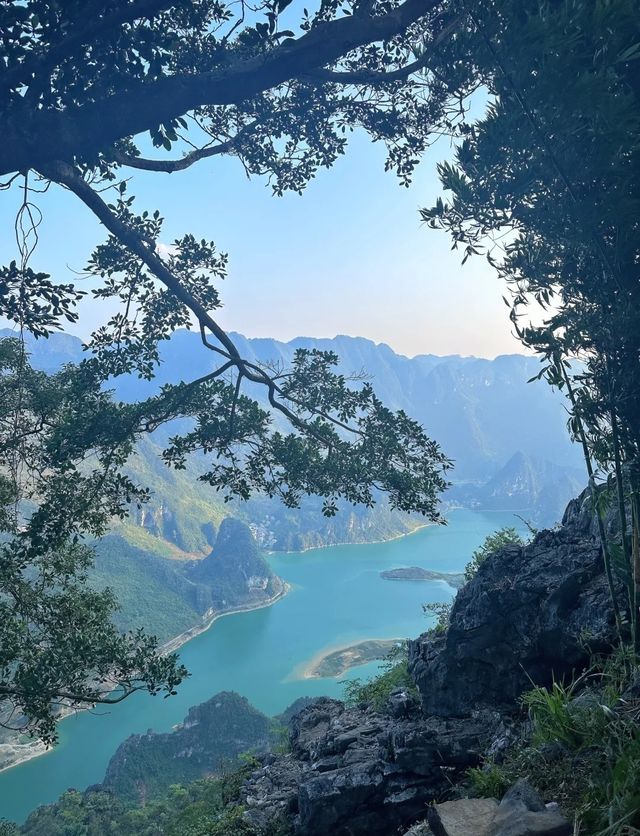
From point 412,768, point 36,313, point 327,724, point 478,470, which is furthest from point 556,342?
point 478,470

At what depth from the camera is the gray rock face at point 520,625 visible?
3.80 m

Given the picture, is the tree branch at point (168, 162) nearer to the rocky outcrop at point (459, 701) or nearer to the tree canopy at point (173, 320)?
the tree canopy at point (173, 320)

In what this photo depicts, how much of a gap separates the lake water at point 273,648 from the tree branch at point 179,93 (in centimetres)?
2545

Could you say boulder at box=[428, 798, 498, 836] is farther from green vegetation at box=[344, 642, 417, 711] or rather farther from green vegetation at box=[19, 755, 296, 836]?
green vegetation at box=[19, 755, 296, 836]

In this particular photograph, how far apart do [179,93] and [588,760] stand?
373 cm

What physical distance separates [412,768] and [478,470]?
15670 centimetres

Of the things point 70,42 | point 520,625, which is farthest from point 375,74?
point 520,625

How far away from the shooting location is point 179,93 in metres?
2.74

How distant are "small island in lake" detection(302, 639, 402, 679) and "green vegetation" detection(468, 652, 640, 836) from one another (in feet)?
130

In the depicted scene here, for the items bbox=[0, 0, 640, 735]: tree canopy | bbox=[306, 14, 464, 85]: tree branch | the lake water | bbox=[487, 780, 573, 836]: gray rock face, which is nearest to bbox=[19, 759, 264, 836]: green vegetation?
the lake water

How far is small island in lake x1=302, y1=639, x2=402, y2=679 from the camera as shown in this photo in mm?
40094

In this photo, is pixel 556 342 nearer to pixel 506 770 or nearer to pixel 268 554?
pixel 506 770

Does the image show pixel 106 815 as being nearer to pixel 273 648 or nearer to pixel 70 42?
pixel 70 42

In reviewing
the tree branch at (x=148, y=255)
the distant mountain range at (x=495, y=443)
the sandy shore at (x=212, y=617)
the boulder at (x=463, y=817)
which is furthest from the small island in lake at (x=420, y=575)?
the boulder at (x=463, y=817)
